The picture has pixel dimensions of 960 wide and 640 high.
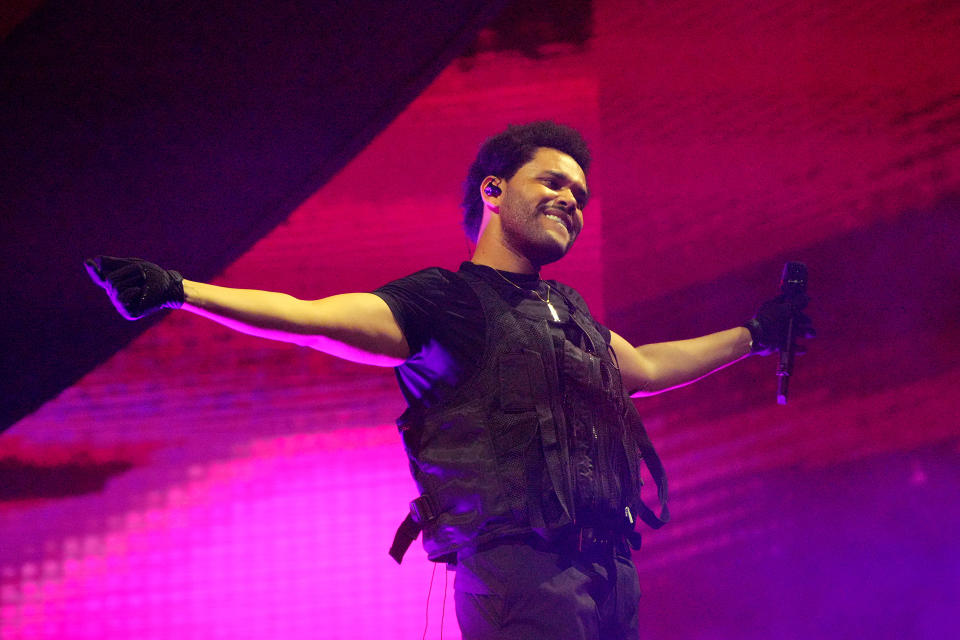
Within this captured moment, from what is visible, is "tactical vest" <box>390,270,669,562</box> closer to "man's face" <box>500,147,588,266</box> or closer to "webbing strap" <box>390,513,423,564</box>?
"webbing strap" <box>390,513,423,564</box>

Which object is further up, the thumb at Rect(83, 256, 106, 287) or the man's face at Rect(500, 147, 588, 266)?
the man's face at Rect(500, 147, 588, 266)

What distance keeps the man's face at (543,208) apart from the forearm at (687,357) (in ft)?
1.39

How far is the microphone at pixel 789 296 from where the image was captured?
219cm

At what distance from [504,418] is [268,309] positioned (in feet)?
1.65

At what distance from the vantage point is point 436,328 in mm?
1729

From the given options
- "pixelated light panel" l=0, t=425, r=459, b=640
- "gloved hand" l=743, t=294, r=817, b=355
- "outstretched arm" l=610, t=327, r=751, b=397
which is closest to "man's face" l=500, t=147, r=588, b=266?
"outstretched arm" l=610, t=327, r=751, b=397

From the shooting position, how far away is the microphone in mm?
2186

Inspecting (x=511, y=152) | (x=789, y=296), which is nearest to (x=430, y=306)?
(x=511, y=152)

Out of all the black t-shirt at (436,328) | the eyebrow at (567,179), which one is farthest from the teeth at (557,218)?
the black t-shirt at (436,328)

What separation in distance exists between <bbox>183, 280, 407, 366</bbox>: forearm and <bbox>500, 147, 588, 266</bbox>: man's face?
450mm

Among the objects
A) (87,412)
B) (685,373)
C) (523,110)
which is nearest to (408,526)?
(685,373)

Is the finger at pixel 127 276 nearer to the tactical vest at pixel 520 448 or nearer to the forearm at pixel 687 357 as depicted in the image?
the tactical vest at pixel 520 448

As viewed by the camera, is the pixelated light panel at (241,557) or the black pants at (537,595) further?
the pixelated light panel at (241,557)

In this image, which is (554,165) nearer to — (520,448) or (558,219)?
(558,219)
